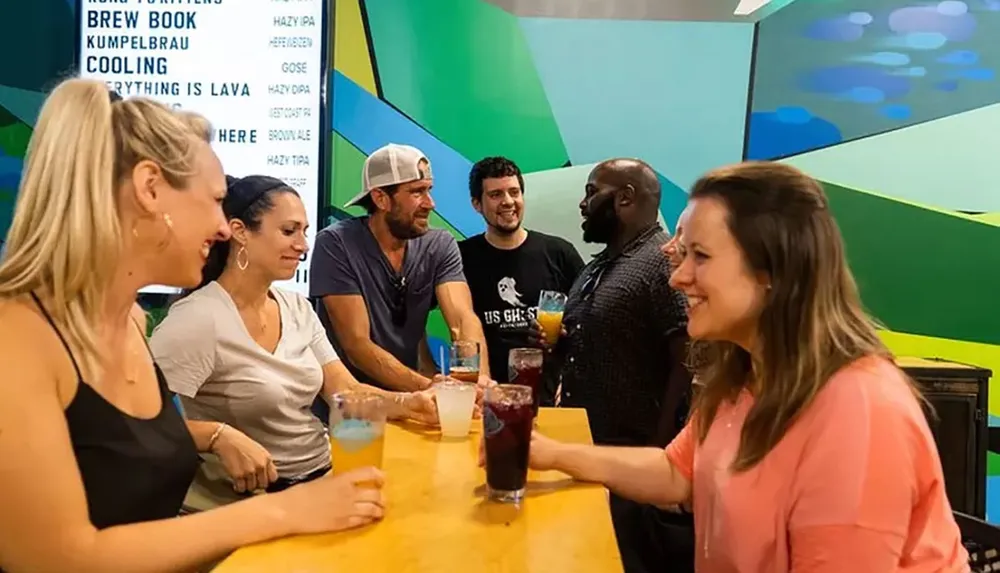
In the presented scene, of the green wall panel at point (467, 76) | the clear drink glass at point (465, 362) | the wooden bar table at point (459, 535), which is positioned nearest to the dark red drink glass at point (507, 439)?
the wooden bar table at point (459, 535)

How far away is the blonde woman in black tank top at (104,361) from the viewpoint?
1.09 m

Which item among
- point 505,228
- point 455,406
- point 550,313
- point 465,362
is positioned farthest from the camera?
point 505,228

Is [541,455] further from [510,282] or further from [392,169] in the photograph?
[510,282]

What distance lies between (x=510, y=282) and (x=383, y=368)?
89cm

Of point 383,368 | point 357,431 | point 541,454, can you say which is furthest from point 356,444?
point 383,368

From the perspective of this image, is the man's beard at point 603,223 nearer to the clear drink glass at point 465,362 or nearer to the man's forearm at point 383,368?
the man's forearm at point 383,368

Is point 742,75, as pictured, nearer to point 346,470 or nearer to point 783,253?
point 783,253

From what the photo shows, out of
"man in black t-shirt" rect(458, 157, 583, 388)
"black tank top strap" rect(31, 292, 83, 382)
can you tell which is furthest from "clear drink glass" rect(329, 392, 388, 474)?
"man in black t-shirt" rect(458, 157, 583, 388)

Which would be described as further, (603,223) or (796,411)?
(603,223)

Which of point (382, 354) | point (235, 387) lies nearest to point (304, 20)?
point (382, 354)

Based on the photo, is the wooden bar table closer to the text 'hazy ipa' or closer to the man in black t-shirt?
the text 'hazy ipa'

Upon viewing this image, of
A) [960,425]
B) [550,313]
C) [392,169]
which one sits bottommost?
[960,425]

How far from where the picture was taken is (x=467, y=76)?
12.0 ft

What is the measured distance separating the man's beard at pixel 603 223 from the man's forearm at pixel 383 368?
789 mm
